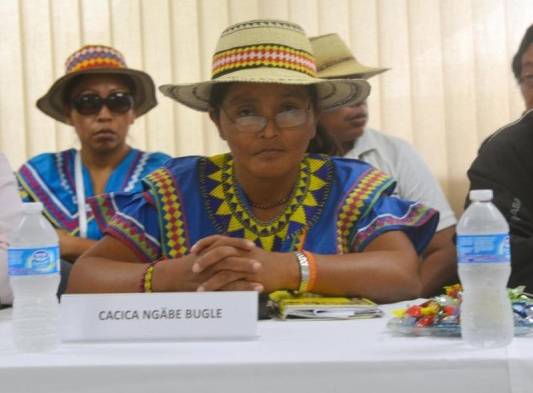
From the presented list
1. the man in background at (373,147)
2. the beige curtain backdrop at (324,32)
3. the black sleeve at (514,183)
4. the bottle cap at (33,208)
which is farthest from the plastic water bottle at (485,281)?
the beige curtain backdrop at (324,32)

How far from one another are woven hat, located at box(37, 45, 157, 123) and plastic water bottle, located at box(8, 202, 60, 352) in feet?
6.73

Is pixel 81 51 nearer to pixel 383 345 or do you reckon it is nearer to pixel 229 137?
pixel 229 137

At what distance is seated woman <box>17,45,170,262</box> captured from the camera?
3232 mm

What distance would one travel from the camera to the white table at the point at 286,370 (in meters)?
1.04

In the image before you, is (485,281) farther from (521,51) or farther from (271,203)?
(521,51)

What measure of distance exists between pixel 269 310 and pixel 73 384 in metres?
0.53

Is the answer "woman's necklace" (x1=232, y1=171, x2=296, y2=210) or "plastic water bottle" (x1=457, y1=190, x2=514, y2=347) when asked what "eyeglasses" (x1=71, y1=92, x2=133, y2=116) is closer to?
"woman's necklace" (x1=232, y1=171, x2=296, y2=210)

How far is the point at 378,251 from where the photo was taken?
6.12 ft

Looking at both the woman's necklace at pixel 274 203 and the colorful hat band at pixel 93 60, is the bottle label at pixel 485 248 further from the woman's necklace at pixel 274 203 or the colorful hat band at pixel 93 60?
the colorful hat band at pixel 93 60

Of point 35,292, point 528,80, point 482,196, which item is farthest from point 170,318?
point 528,80

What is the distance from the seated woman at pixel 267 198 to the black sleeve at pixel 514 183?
0.32 meters

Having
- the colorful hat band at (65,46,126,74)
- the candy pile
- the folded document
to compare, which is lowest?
the folded document

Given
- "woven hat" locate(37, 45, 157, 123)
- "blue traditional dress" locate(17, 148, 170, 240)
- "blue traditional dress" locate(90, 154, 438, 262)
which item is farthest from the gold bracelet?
"woven hat" locate(37, 45, 157, 123)

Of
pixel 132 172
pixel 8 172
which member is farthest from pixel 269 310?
pixel 132 172
